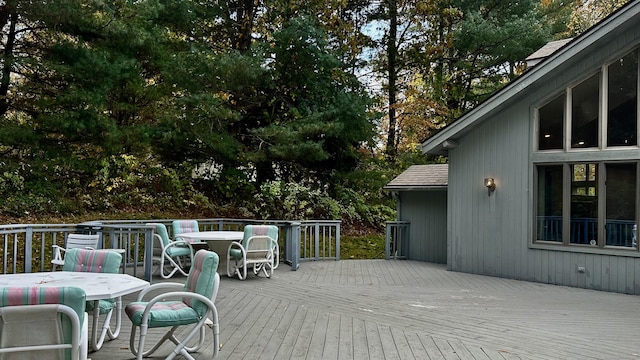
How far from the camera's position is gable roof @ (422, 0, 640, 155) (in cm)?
722

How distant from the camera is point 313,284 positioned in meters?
7.48

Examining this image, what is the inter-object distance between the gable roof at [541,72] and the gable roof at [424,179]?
0.84 metres

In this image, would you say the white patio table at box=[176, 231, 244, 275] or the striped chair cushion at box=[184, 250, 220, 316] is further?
the white patio table at box=[176, 231, 244, 275]

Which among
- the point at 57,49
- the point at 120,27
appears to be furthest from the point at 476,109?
the point at 57,49

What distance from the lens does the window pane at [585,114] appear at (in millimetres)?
7730

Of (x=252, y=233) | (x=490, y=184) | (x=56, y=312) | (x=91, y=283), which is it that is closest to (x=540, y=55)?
(x=490, y=184)

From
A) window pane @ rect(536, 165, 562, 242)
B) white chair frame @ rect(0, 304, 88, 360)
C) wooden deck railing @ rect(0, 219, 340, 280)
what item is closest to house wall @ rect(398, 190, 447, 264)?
wooden deck railing @ rect(0, 219, 340, 280)

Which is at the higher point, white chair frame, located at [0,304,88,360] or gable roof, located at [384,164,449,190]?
gable roof, located at [384,164,449,190]

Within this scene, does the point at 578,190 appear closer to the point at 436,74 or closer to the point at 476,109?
the point at 476,109

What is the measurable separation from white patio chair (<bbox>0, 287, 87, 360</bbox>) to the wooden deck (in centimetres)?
142

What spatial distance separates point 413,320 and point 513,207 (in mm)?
4198

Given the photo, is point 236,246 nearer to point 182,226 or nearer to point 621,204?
point 182,226

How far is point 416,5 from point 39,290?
16152 millimetres

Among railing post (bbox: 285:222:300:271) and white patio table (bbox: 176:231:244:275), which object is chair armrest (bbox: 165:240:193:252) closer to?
white patio table (bbox: 176:231:244:275)
